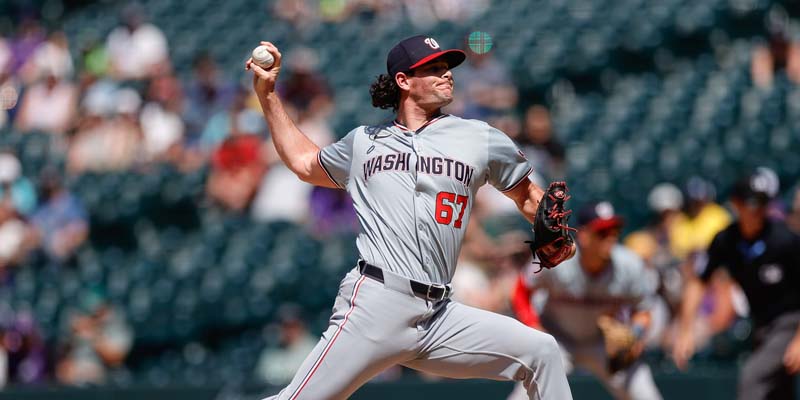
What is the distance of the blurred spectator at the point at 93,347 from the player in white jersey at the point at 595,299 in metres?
4.24

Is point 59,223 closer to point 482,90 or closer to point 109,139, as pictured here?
point 109,139

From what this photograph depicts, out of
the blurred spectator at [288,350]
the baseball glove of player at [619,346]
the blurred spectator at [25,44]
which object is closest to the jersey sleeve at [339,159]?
the baseball glove of player at [619,346]

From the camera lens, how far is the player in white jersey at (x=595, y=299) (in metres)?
6.94

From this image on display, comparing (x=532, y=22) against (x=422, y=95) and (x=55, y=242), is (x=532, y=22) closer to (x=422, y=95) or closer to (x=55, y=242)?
(x=55, y=242)

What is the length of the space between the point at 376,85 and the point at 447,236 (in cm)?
69

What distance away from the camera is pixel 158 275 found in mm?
10945

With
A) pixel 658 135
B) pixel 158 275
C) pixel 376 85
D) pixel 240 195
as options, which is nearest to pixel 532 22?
pixel 658 135

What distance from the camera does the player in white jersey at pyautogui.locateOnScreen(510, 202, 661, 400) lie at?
694 cm

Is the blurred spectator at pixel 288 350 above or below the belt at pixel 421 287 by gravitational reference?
below

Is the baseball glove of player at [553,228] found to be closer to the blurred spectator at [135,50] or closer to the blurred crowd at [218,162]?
the blurred crowd at [218,162]

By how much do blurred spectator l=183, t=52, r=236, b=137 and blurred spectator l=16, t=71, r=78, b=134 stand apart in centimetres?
139

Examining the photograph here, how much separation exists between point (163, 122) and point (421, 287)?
25.9 feet

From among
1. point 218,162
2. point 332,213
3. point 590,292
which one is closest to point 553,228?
point 590,292

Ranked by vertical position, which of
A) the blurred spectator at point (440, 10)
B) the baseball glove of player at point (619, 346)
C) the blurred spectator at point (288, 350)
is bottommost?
the blurred spectator at point (288, 350)
